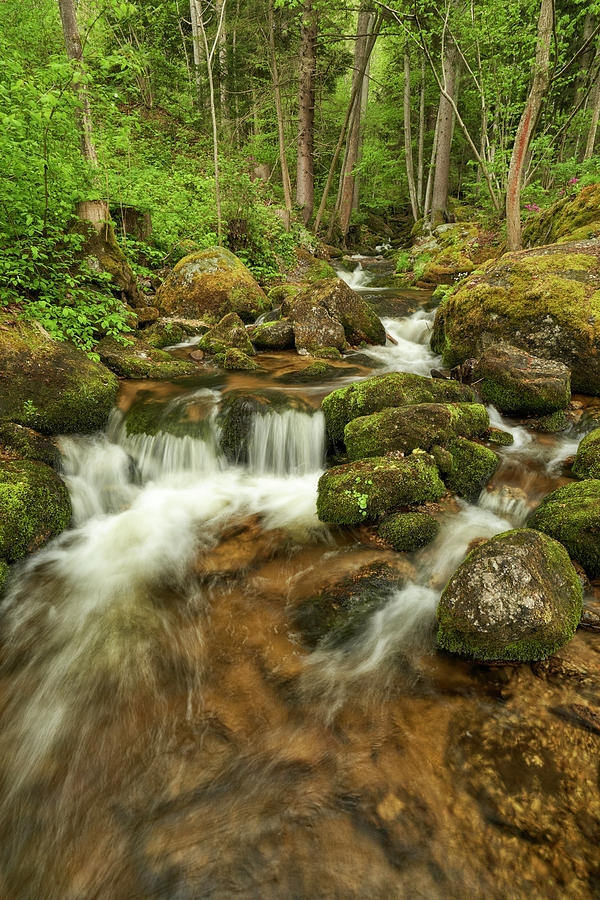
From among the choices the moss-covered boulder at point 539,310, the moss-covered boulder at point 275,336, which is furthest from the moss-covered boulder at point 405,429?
the moss-covered boulder at point 275,336

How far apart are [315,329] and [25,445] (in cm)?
610

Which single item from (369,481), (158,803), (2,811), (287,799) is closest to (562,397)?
(369,481)

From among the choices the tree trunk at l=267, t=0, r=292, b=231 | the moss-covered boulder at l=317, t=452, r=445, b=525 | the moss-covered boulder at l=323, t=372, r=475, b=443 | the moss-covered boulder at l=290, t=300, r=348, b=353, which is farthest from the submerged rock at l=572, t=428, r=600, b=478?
the tree trunk at l=267, t=0, r=292, b=231

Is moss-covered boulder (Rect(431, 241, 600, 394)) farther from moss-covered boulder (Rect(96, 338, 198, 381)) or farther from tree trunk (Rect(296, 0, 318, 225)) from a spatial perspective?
tree trunk (Rect(296, 0, 318, 225))

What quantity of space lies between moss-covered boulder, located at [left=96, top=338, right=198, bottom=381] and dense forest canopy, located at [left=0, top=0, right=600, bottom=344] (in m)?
0.44

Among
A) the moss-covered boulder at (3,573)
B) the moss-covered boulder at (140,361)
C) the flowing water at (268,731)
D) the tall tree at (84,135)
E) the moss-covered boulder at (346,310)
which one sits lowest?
the flowing water at (268,731)

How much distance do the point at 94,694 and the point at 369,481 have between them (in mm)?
3098

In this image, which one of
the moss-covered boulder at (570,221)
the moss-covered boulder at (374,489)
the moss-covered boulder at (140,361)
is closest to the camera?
the moss-covered boulder at (374,489)

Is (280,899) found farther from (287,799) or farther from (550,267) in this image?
(550,267)

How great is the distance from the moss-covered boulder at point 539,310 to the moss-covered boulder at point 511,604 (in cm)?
457

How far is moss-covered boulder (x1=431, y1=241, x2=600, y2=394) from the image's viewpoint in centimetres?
667

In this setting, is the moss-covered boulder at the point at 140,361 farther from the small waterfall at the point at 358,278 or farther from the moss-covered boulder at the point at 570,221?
the small waterfall at the point at 358,278

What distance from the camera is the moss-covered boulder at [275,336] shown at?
31.0 feet

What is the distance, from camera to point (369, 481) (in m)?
4.73
